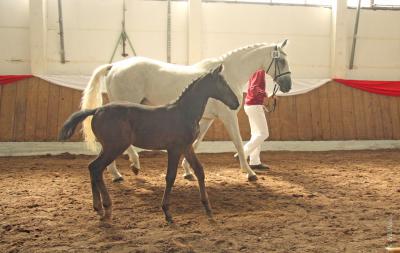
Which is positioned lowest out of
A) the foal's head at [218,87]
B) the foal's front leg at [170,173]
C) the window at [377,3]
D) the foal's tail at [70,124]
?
the foal's front leg at [170,173]

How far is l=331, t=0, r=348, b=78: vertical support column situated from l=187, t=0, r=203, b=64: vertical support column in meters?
3.75

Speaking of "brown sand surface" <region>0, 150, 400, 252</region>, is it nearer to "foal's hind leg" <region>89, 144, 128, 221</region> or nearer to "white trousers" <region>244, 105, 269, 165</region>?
"foal's hind leg" <region>89, 144, 128, 221</region>

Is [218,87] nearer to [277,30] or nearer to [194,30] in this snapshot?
[194,30]

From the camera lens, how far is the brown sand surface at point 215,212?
10.4ft

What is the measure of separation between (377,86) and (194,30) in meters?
5.14

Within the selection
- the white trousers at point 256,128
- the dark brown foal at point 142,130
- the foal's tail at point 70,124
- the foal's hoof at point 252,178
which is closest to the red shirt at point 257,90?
the white trousers at point 256,128

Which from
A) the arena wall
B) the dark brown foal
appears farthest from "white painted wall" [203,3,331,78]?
the dark brown foal

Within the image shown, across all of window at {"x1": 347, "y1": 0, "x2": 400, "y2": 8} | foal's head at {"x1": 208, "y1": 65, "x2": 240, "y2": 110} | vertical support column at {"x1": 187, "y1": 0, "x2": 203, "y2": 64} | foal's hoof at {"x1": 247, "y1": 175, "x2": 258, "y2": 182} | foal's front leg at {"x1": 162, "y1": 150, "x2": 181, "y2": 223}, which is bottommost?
foal's hoof at {"x1": 247, "y1": 175, "x2": 258, "y2": 182}

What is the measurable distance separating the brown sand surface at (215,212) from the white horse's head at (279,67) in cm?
154

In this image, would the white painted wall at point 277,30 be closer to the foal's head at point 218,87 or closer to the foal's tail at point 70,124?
the foal's head at point 218,87

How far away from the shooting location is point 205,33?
1064cm

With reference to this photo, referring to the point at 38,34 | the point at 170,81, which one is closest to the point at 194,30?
the point at 38,34

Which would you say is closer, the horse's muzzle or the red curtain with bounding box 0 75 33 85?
the horse's muzzle

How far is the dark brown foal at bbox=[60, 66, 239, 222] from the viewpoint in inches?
147
